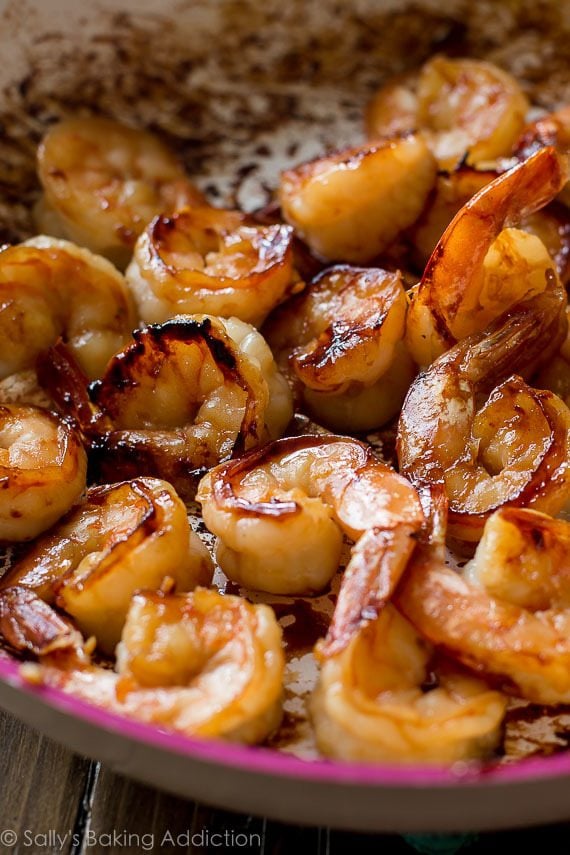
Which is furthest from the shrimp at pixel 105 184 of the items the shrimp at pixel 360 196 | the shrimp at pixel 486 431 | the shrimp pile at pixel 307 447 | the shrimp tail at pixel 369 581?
the shrimp tail at pixel 369 581

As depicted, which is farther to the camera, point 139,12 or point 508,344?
point 139,12

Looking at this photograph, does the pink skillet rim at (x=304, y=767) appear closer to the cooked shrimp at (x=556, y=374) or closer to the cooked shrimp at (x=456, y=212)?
the cooked shrimp at (x=556, y=374)

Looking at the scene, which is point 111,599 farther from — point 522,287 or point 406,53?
point 406,53

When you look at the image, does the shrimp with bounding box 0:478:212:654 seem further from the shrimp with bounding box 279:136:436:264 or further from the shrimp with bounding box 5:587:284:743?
the shrimp with bounding box 279:136:436:264

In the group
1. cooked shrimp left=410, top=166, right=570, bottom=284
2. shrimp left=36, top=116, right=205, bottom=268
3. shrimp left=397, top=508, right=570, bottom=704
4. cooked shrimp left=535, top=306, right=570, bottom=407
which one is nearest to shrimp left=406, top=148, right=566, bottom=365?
cooked shrimp left=535, top=306, right=570, bottom=407

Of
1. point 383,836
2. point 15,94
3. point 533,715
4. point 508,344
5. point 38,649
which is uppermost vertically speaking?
point 15,94

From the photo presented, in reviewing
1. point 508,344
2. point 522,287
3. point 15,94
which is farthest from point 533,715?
point 15,94

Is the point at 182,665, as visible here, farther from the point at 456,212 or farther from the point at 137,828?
the point at 456,212
